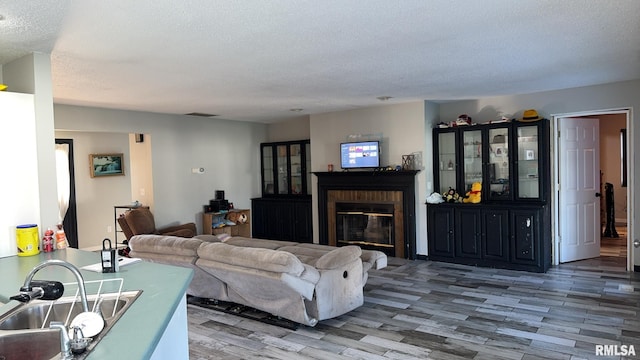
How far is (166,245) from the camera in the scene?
463cm

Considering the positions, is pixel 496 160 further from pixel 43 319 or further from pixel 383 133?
pixel 43 319

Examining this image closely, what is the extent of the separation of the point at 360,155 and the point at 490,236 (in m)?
2.43

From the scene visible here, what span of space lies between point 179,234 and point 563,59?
229 inches

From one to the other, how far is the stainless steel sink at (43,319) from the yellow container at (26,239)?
4.46 ft

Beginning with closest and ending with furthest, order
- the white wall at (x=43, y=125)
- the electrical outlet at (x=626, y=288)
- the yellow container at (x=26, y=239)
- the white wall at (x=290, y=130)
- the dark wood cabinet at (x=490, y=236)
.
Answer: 1. the yellow container at (x=26, y=239)
2. the white wall at (x=43, y=125)
3. the electrical outlet at (x=626, y=288)
4. the dark wood cabinet at (x=490, y=236)
5. the white wall at (x=290, y=130)

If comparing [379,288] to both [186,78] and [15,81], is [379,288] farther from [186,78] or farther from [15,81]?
[15,81]

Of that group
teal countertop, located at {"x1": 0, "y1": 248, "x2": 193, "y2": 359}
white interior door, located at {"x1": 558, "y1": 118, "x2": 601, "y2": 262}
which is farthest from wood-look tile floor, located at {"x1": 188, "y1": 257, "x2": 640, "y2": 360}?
teal countertop, located at {"x1": 0, "y1": 248, "x2": 193, "y2": 359}

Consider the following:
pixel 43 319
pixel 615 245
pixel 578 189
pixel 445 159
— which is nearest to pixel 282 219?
pixel 445 159

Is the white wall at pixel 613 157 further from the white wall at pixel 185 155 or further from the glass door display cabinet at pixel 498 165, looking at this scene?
the white wall at pixel 185 155

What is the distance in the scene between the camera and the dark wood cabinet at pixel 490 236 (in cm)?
587

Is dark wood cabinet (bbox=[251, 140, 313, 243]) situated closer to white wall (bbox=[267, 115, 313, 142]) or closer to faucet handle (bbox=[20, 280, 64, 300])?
white wall (bbox=[267, 115, 313, 142])

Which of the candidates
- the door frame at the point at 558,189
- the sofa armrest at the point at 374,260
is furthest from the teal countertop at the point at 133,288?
the door frame at the point at 558,189

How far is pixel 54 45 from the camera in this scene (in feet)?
10.7

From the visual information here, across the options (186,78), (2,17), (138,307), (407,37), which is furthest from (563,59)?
(2,17)
